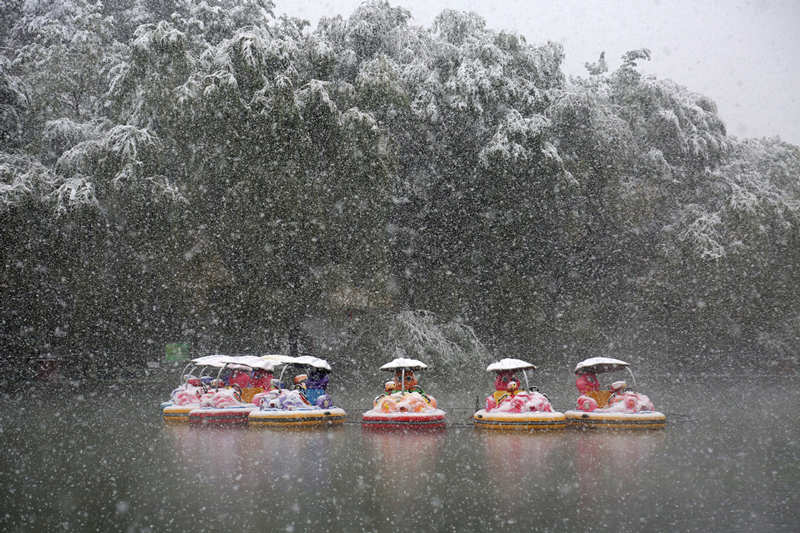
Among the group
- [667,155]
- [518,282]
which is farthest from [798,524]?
[667,155]

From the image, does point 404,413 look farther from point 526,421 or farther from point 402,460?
point 402,460

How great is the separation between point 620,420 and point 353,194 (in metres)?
14.6

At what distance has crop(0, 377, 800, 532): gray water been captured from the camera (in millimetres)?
7164

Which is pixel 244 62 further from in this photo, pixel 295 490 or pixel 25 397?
pixel 295 490

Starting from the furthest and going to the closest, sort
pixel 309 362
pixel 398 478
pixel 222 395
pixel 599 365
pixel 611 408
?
pixel 222 395, pixel 309 362, pixel 599 365, pixel 611 408, pixel 398 478

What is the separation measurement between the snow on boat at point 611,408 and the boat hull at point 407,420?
2697mm

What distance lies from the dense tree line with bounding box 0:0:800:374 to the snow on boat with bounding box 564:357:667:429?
11.4 meters

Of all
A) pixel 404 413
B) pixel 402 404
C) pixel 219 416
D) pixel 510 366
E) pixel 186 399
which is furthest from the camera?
pixel 186 399

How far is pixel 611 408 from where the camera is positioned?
52.5ft

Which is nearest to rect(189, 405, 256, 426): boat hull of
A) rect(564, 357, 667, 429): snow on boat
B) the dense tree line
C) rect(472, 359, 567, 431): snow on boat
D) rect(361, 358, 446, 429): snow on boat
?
rect(361, 358, 446, 429): snow on boat

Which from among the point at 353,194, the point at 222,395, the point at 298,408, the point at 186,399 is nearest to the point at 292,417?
the point at 298,408

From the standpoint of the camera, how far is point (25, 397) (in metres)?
24.6

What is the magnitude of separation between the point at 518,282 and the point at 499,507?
966 inches

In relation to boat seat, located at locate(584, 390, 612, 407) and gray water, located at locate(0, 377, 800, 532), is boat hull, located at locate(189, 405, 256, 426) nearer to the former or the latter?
gray water, located at locate(0, 377, 800, 532)
